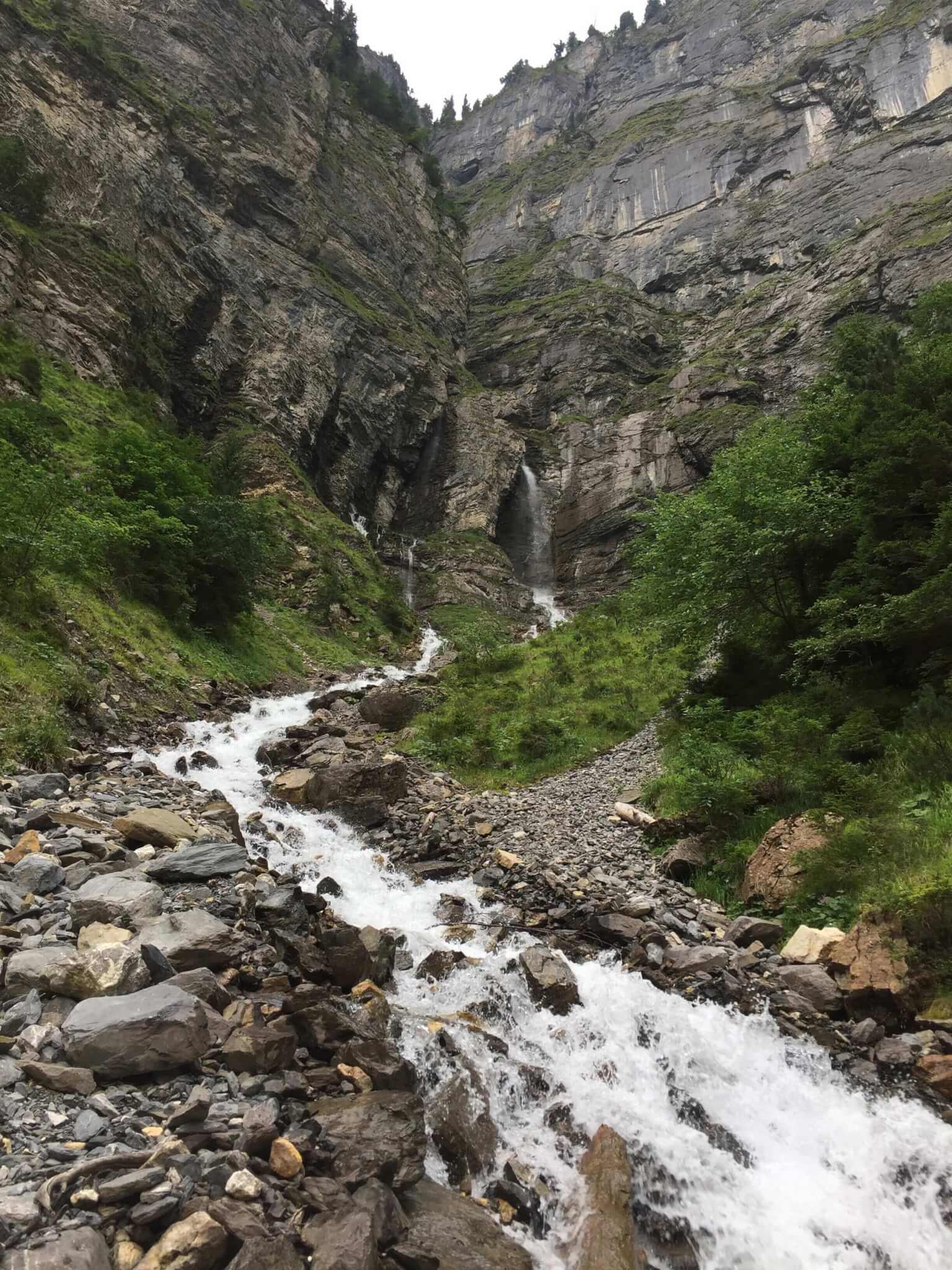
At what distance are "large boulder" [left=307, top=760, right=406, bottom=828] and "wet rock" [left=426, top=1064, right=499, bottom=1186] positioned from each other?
281 inches

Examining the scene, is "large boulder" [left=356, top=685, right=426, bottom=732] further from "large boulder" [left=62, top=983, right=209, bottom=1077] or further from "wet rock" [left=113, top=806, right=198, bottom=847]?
"large boulder" [left=62, top=983, right=209, bottom=1077]

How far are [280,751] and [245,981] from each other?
10.5m

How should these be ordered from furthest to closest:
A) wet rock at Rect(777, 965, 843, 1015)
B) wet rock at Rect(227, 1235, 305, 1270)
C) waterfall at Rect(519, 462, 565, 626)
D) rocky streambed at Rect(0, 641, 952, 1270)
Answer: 1. waterfall at Rect(519, 462, 565, 626)
2. wet rock at Rect(777, 965, 843, 1015)
3. rocky streambed at Rect(0, 641, 952, 1270)
4. wet rock at Rect(227, 1235, 305, 1270)

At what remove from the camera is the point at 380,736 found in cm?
1880

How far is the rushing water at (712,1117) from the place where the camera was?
5.34 meters

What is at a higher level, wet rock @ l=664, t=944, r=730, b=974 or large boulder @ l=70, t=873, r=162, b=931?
large boulder @ l=70, t=873, r=162, b=931

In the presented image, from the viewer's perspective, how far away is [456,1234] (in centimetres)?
466

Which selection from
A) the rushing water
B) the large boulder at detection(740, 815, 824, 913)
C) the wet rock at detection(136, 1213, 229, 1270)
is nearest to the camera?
the wet rock at detection(136, 1213, 229, 1270)

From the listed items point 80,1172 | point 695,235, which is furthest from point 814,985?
point 695,235

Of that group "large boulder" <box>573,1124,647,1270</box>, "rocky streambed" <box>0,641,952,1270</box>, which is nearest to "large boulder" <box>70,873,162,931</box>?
"rocky streambed" <box>0,641,952,1270</box>

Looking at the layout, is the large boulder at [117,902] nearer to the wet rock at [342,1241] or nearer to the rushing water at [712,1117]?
the rushing water at [712,1117]

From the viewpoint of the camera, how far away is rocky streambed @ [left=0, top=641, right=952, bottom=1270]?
4094 mm

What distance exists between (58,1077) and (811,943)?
25.2ft

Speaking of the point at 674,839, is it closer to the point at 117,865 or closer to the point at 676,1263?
the point at 676,1263
